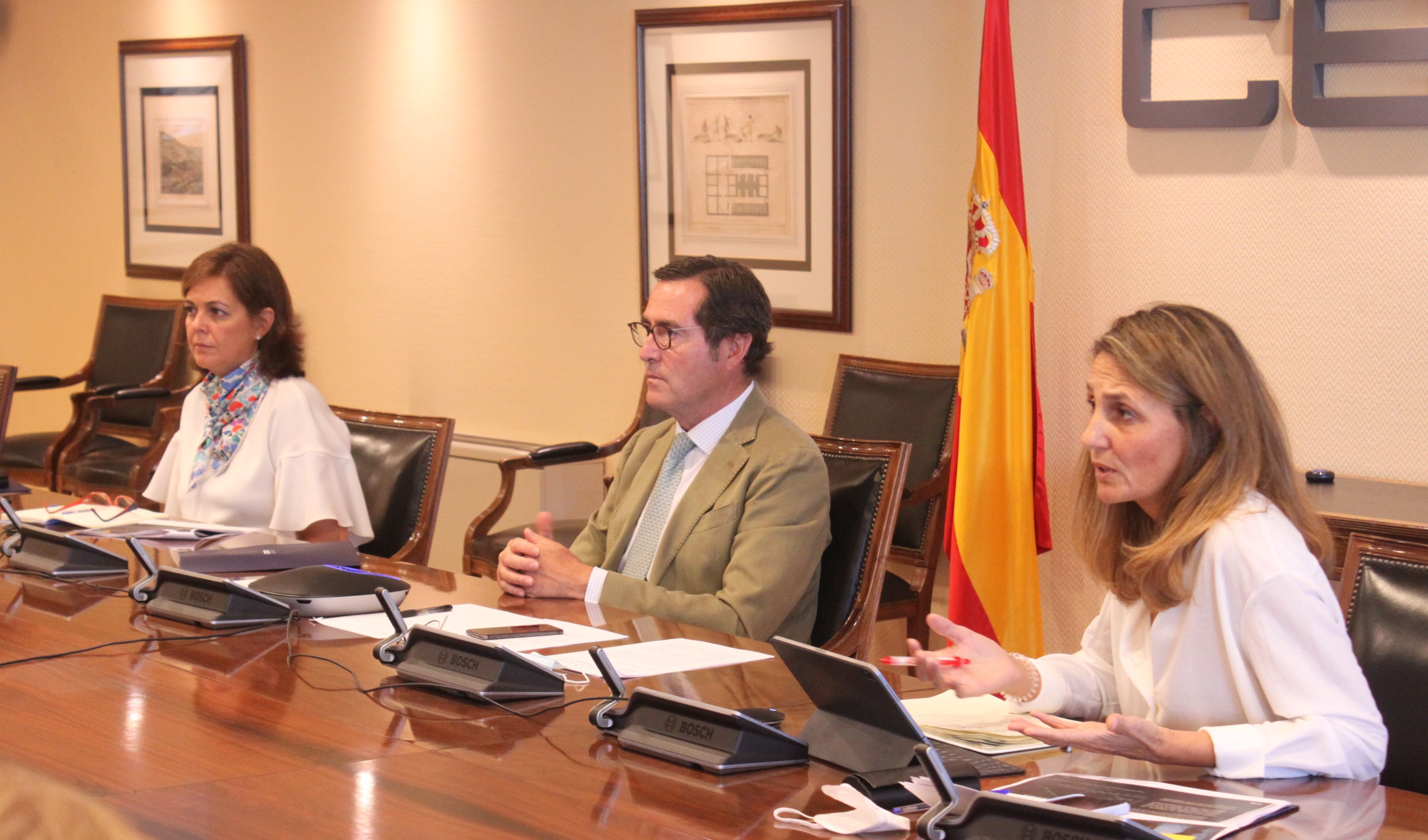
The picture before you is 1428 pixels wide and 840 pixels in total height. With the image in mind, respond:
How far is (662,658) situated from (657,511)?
79 centimetres

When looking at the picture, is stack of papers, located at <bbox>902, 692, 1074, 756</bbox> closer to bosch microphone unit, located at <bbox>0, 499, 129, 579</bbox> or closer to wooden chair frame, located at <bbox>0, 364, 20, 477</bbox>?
bosch microphone unit, located at <bbox>0, 499, 129, 579</bbox>

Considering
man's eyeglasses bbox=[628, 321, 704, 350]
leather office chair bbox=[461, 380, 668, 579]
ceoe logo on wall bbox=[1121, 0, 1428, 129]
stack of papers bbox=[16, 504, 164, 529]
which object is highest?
ceoe logo on wall bbox=[1121, 0, 1428, 129]

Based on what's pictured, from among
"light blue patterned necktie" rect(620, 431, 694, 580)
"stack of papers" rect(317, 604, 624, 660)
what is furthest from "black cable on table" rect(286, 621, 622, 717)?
"light blue patterned necktie" rect(620, 431, 694, 580)

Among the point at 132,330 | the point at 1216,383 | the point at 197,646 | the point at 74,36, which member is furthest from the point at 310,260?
the point at 1216,383

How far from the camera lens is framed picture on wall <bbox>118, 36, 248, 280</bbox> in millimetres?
6699

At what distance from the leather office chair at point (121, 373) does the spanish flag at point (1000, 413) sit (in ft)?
12.0

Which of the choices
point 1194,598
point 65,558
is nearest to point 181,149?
point 65,558

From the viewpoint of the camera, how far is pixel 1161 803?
5.26 feet

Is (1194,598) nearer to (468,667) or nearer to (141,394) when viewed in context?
(468,667)

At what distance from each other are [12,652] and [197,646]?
27cm

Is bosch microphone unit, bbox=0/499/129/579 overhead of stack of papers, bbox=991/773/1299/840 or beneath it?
overhead

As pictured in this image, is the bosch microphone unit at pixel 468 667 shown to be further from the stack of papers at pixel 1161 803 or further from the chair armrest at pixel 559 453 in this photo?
the chair armrest at pixel 559 453

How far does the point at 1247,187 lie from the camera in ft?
12.6

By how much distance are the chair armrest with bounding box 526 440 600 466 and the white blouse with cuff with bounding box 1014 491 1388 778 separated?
2682mm
